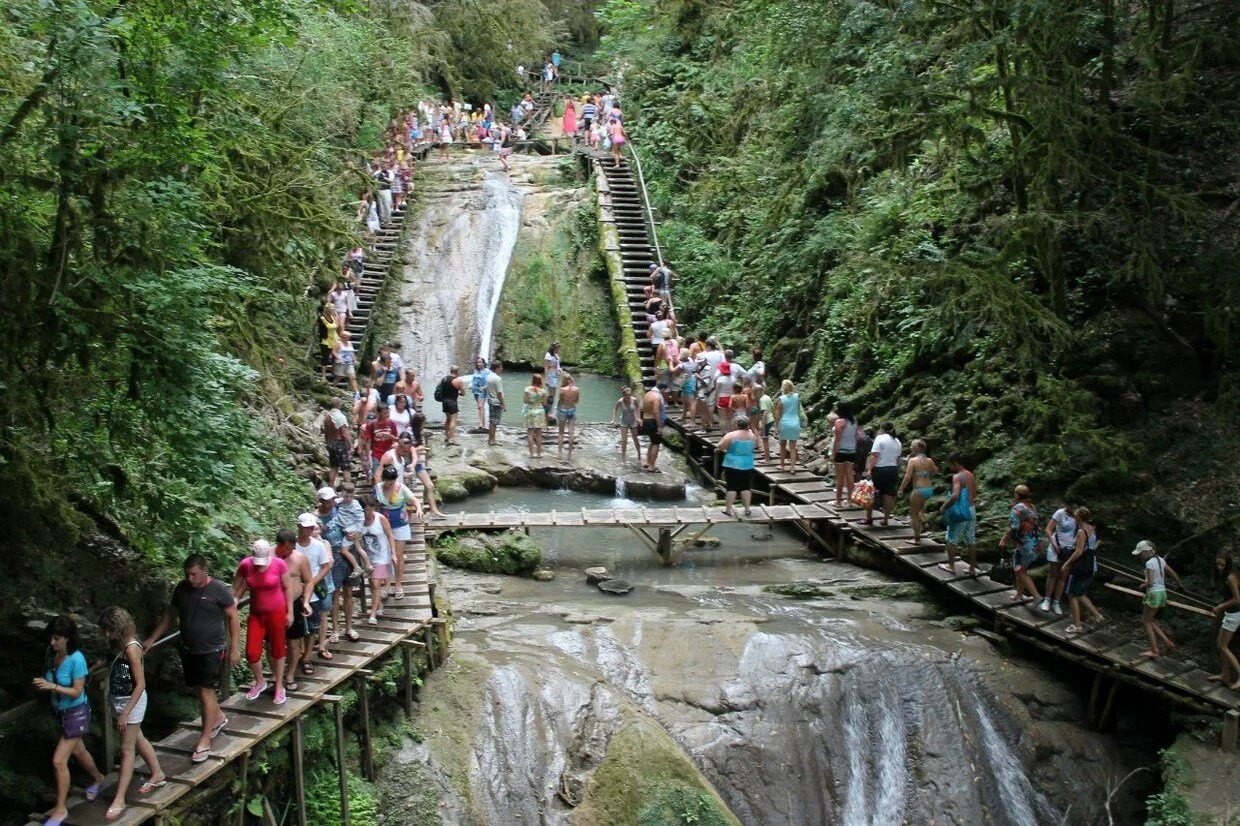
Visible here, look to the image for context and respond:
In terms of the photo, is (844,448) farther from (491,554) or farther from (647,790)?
(647,790)

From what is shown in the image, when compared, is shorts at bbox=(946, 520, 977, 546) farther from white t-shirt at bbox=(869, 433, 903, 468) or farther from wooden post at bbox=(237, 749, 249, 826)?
wooden post at bbox=(237, 749, 249, 826)

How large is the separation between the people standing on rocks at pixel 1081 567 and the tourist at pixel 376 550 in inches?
297

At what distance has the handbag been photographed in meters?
16.1

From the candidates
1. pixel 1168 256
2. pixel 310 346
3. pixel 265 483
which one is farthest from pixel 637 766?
pixel 310 346

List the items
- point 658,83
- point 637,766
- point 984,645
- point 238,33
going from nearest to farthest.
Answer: point 238,33 < point 637,766 < point 984,645 < point 658,83

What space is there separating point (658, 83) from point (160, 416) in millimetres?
29057

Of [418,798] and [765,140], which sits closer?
[418,798]

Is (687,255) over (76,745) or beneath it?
over

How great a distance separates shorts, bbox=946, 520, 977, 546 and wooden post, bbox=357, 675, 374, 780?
7.66m

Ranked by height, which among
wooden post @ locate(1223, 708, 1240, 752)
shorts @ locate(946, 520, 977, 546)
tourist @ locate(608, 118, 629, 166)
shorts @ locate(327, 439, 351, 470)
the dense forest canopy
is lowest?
wooden post @ locate(1223, 708, 1240, 752)

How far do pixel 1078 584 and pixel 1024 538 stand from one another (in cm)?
80

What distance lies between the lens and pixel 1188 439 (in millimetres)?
14453

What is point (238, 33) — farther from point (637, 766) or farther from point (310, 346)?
Answer: point (310, 346)

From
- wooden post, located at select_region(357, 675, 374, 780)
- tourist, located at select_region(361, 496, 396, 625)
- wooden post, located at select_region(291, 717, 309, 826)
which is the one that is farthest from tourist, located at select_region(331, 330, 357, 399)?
wooden post, located at select_region(291, 717, 309, 826)
